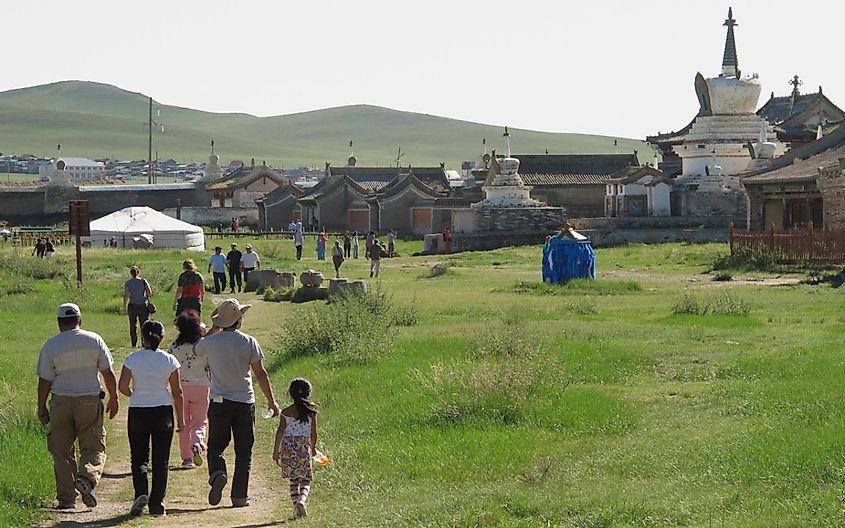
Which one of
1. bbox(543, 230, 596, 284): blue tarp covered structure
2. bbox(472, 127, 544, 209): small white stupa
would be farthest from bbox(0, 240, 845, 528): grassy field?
bbox(472, 127, 544, 209): small white stupa

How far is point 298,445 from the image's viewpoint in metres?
11.2

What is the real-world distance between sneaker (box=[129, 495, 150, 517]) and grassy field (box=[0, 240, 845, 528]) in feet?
2.45

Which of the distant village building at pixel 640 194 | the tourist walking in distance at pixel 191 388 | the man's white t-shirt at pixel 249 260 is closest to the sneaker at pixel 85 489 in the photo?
the tourist walking in distance at pixel 191 388

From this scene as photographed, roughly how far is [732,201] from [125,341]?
1442 inches

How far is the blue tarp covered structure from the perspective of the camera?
34.3 metres

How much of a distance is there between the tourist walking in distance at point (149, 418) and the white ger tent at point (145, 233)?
1927 inches

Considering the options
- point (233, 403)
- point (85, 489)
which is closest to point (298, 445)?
point (233, 403)

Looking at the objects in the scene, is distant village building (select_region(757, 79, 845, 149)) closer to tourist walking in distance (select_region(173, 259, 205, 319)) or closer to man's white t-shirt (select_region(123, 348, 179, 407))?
tourist walking in distance (select_region(173, 259, 205, 319))

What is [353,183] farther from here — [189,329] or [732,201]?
[189,329]

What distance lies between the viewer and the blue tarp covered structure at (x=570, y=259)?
113 feet

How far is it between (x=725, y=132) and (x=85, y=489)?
50.5 meters

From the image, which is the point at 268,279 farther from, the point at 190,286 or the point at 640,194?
the point at 640,194

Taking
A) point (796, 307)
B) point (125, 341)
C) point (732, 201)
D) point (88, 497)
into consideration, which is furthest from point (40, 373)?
point (732, 201)

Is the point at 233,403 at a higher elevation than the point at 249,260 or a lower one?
lower
